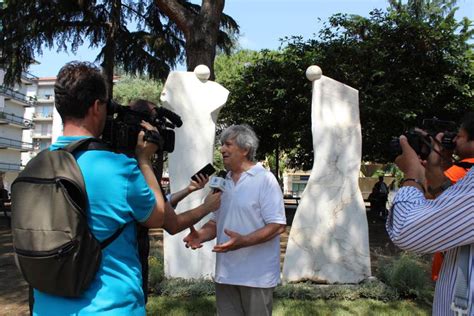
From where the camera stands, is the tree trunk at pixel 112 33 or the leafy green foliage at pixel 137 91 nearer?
the tree trunk at pixel 112 33

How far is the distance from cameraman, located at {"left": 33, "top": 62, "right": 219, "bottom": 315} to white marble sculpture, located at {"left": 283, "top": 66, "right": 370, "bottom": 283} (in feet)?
14.8

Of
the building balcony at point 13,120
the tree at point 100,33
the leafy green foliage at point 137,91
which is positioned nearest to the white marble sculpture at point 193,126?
the tree at point 100,33

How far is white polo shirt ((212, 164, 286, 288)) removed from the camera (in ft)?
9.76

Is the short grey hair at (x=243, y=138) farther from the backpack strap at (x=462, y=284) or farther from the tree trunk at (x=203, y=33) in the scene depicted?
the tree trunk at (x=203, y=33)

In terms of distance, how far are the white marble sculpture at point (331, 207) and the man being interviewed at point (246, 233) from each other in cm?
310

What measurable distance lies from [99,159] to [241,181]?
5.19 feet

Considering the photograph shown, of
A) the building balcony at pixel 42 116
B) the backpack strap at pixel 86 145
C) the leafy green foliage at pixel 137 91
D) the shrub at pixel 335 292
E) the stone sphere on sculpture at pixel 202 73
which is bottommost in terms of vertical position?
the shrub at pixel 335 292

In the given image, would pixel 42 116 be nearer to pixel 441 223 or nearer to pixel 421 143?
pixel 421 143

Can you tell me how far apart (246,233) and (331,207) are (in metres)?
3.36

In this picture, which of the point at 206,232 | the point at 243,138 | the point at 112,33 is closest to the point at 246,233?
the point at 206,232

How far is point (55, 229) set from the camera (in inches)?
60.9

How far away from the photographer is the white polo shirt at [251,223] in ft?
9.76

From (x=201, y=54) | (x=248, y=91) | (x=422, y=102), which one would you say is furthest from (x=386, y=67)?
(x=201, y=54)

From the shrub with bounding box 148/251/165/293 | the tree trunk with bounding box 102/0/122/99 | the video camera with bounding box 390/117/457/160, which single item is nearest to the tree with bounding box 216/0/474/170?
the tree trunk with bounding box 102/0/122/99
